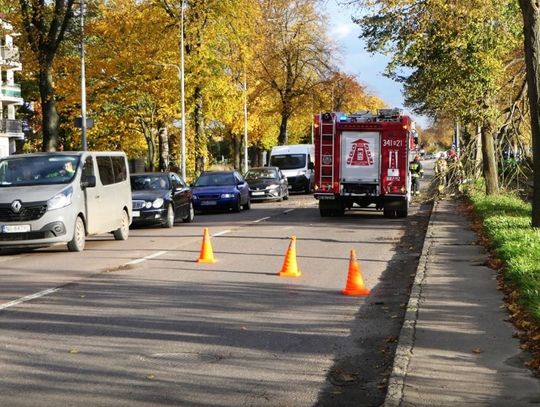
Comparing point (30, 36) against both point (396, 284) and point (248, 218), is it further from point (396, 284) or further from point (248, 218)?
point (396, 284)

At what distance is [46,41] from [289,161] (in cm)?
1800

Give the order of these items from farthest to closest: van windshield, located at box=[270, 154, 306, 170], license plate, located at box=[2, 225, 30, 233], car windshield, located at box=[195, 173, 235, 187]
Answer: van windshield, located at box=[270, 154, 306, 170] → car windshield, located at box=[195, 173, 235, 187] → license plate, located at box=[2, 225, 30, 233]

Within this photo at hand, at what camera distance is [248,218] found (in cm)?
2550

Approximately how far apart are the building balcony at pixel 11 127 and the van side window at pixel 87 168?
204 feet

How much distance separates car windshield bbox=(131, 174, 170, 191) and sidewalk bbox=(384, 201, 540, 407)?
11.5 meters

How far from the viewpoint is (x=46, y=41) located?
3139cm

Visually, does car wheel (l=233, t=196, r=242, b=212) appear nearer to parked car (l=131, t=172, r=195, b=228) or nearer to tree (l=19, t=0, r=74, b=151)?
parked car (l=131, t=172, r=195, b=228)

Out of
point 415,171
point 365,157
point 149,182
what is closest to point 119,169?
point 149,182

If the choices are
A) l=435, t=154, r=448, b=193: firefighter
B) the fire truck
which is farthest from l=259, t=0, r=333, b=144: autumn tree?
the fire truck

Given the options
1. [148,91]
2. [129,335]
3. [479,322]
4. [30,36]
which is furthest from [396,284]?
[148,91]

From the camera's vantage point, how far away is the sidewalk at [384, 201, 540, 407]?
569 centimetres

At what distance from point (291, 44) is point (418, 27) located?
3683 centimetres

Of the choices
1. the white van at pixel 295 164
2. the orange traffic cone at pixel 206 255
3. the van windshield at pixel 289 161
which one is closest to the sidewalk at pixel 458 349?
the orange traffic cone at pixel 206 255

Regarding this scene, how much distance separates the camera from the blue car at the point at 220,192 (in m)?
28.6
